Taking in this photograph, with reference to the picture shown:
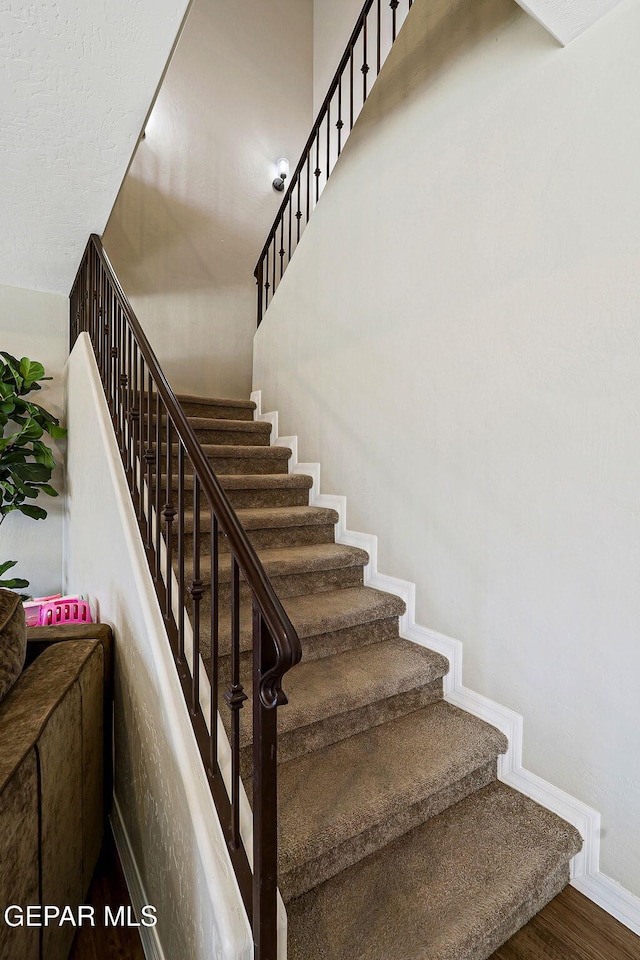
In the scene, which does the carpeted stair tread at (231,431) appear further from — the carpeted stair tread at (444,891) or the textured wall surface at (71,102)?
the carpeted stair tread at (444,891)

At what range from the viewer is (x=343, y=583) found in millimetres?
2486

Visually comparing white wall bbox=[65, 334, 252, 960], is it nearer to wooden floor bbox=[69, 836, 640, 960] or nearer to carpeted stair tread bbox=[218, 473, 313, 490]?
wooden floor bbox=[69, 836, 640, 960]

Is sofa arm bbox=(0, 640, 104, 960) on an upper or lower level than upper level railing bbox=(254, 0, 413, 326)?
lower

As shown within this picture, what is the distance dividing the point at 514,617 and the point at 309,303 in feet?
7.75

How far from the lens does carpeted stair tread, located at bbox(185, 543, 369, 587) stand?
219cm

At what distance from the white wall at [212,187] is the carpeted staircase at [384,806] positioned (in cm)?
260

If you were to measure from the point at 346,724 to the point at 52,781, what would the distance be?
98 cm

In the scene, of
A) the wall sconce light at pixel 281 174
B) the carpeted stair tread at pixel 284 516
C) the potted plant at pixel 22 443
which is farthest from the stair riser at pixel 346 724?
the wall sconce light at pixel 281 174

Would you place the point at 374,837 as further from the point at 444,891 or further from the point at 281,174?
the point at 281,174

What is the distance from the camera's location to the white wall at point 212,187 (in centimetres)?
404

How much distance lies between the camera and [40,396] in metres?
3.13

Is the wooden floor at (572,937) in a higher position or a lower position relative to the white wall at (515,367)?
lower

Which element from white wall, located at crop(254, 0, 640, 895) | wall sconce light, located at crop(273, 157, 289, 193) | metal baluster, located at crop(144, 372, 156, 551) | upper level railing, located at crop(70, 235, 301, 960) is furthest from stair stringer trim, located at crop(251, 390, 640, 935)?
wall sconce light, located at crop(273, 157, 289, 193)

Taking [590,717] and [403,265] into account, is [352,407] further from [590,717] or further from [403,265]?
[590,717]
